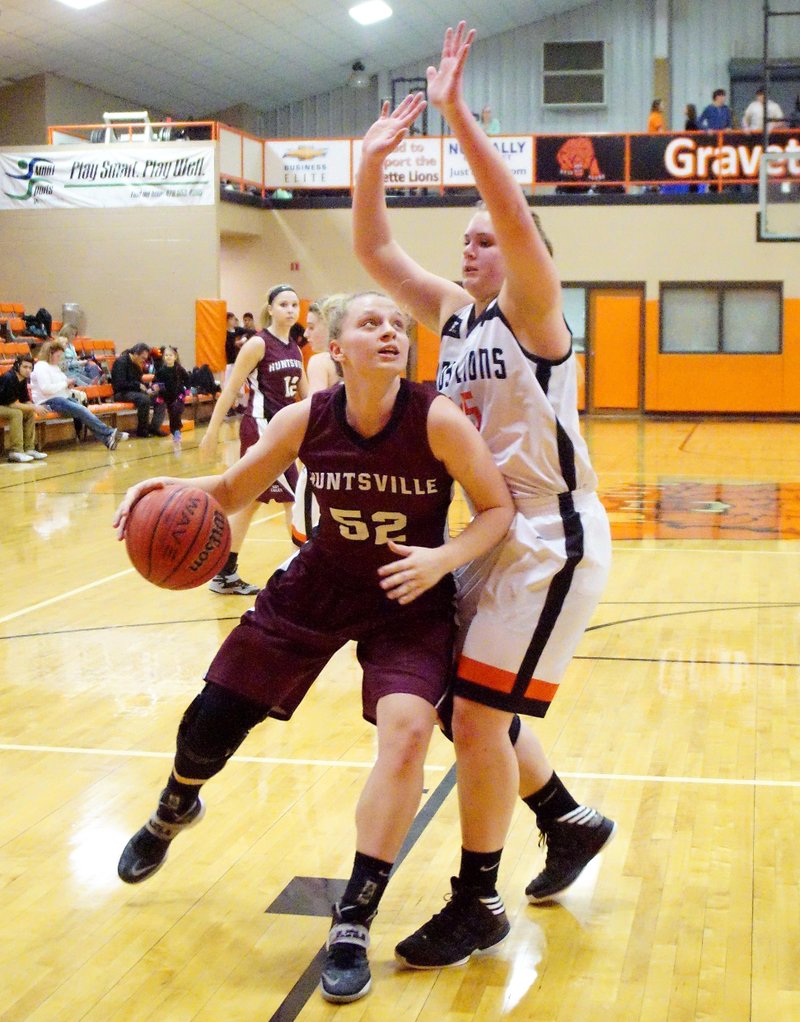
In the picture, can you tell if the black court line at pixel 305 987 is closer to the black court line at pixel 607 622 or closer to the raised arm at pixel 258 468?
the raised arm at pixel 258 468

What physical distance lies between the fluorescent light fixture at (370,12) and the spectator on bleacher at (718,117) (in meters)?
5.76

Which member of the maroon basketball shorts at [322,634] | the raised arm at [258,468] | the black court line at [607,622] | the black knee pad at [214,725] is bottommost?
the black court line at [607,622]

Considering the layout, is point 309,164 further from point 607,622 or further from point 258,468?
point 258,468

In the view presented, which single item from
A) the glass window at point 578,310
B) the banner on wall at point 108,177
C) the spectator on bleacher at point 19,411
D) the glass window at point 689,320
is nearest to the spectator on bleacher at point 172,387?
the spectator on bleacher at point 19,411

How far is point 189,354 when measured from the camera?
20.9 m

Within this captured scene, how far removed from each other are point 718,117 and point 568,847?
20224mm

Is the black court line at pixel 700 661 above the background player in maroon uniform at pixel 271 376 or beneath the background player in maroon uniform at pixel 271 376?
beneath

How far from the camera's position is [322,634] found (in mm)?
3025

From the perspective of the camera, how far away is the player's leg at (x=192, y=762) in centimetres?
303

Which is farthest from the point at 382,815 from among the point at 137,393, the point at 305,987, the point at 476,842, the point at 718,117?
the point at 718,117

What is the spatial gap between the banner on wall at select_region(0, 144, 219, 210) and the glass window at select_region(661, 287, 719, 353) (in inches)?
300

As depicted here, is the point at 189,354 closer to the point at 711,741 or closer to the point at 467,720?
the point at 711,741

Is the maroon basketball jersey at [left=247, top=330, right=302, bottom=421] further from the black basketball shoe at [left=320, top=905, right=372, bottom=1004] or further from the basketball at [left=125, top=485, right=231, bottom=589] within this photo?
the black basketball shoe at [left=320, top=905, right=372, bottom=1004]

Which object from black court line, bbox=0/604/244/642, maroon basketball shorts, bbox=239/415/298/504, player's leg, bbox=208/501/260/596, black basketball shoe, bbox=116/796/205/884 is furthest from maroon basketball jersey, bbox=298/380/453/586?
maroon basketball shorts, bbox=239/415/298/504
